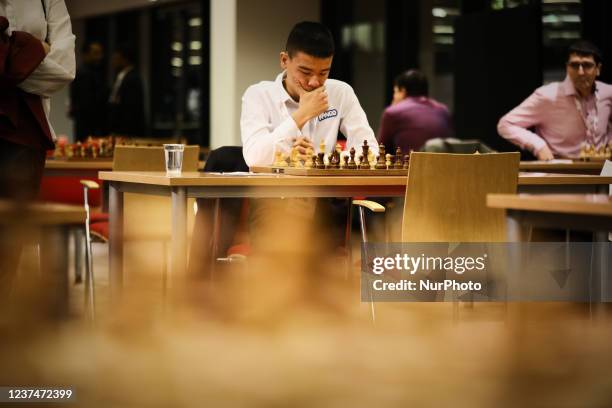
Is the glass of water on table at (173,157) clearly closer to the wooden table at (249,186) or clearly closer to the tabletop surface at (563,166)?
the wooden table at (249,186)

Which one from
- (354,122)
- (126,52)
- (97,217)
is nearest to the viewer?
(354,122)

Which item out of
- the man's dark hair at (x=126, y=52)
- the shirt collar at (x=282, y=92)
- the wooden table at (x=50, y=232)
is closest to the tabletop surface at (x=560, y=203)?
the wooden table at (x=50, y=232)

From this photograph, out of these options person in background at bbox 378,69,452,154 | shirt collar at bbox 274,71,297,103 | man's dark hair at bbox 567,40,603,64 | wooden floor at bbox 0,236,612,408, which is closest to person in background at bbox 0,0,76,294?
wooden floor at bbox 0,236,612,408

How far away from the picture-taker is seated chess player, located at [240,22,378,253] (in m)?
3.08

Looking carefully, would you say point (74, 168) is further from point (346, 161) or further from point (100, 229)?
point (346, 161)

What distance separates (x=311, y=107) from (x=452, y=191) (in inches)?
24.0

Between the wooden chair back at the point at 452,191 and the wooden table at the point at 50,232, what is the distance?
62.8 inches

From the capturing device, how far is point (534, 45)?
21.1ft

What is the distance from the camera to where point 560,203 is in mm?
1625

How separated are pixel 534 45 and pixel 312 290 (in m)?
3.85

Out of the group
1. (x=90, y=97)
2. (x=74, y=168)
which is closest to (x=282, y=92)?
(x=74, y=168)

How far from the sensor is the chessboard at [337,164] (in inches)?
110

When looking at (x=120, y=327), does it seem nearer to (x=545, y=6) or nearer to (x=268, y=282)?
(x=268, y=282)

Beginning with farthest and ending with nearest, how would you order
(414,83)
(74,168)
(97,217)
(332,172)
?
(414,83), (74,168), (97,217), (332,172)
